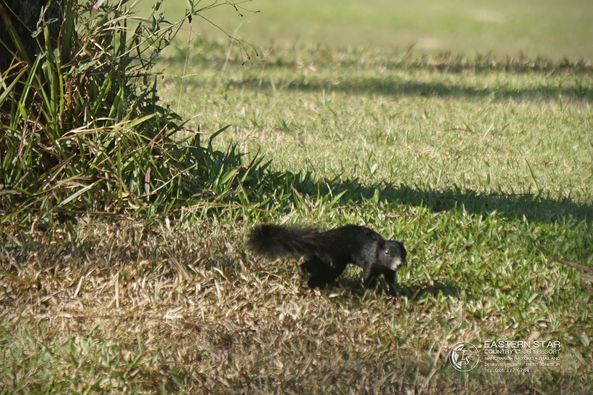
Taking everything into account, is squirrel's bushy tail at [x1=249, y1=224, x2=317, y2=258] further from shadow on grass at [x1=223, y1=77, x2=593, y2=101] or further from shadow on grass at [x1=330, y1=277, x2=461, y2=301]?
shadow on grass at [x1=223, y1=77, x2=593, y2=101]

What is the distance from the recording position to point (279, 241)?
4.84 metres

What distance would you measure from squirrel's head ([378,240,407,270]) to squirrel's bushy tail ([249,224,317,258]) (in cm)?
30

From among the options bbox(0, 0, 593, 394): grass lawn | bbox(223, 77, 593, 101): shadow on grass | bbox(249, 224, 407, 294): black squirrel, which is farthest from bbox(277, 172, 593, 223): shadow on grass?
bbox(223, 77, 593, 101): shadow on grass

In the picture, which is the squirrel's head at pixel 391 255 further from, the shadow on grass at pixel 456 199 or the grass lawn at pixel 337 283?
the shadow on grass at pixel 456 199

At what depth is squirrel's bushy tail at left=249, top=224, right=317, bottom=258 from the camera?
484 cm

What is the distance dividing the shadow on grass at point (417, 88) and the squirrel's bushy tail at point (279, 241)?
5484mm

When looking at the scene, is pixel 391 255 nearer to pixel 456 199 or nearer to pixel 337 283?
pixel 337 283

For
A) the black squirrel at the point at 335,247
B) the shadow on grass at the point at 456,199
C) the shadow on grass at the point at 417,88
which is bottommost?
the shadow on grass at the point at 417,88

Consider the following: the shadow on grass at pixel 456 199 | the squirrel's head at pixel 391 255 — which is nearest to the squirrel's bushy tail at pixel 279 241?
the squirrel's head at pixel 391 255

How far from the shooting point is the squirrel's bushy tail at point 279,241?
4840 millimetres

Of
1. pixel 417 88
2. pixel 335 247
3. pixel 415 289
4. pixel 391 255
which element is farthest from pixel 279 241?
pixel 417 88

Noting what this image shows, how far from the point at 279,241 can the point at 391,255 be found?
1.61 ft

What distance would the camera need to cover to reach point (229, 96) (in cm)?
986

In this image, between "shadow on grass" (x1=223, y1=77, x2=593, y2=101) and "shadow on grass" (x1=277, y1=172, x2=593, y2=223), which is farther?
"shadow on grass" (x1=223, y1=77, x2=593, y2=101)
